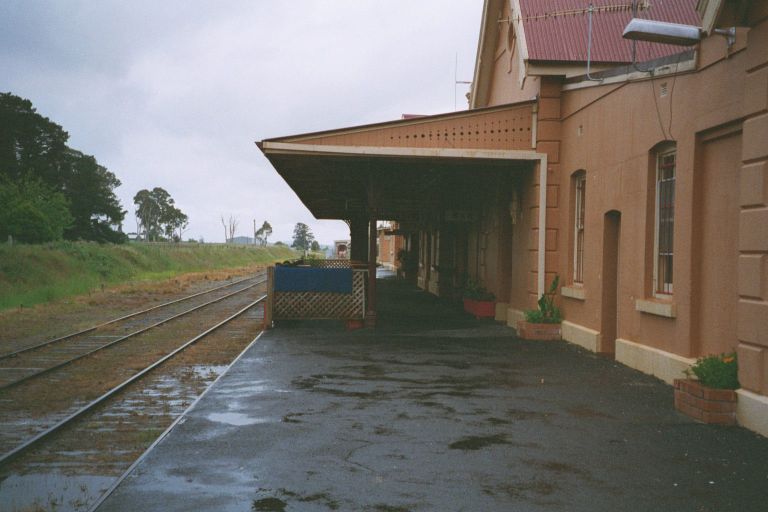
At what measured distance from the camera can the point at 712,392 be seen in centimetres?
727

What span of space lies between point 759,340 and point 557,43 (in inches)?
360

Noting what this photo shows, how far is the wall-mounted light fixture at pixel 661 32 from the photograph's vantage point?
8268 millimetres

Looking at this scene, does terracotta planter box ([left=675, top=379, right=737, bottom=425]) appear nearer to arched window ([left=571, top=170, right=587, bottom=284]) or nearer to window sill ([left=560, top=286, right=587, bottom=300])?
window sill ([left=560, top=286, right=587, bottom=300])

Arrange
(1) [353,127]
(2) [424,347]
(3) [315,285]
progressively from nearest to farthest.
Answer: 1. (2) [424,347]
2. (1) [353,127]
3. (3) [315,285]

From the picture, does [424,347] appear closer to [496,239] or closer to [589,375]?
[589,375]

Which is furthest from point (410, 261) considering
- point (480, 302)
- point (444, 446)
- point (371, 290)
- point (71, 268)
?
point (444, 446)

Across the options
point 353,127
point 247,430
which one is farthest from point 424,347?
point 247,430

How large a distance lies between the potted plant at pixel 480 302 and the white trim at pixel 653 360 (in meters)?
7.37

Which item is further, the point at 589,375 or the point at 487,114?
the point at 487,114

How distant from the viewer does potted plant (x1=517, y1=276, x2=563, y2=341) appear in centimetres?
1400

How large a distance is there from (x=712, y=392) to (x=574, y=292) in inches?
244

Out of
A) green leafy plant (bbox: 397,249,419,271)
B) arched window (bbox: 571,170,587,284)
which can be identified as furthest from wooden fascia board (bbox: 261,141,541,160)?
green leafy plant (bbox: 397,249,419,271)

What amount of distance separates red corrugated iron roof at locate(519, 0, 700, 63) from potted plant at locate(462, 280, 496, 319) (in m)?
6.62

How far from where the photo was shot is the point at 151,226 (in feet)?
409
